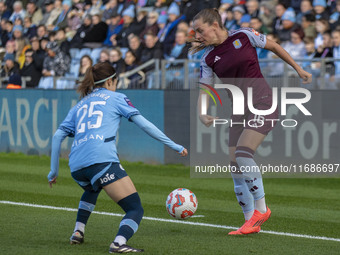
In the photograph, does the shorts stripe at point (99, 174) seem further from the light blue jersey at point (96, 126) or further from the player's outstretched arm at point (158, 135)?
the player's outstretched arm at point (158, 135)

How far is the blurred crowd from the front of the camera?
52.2ft

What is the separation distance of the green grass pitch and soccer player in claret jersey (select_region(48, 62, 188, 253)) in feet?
1.40

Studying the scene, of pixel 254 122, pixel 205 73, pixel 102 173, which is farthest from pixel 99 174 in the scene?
pixel 205 73

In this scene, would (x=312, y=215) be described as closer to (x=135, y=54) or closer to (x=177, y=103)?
(x=177, y=103)

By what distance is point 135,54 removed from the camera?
18.5 m

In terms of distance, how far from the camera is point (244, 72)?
26.6 ft

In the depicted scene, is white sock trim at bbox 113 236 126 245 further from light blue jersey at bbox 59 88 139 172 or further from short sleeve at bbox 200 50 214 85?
short sleeve at bbox 200 50 214 85

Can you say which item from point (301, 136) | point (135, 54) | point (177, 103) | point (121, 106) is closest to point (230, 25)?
point (135, 54)

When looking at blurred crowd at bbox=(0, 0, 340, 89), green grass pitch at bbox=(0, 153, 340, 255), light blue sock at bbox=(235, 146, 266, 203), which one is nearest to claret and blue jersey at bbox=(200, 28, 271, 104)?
light blue sock at bbox=(235, 146, 266, 203)

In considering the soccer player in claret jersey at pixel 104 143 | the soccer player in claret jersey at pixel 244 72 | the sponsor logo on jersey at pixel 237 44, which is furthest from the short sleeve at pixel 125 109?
the sponsor logo on jersey at pixel 237 44

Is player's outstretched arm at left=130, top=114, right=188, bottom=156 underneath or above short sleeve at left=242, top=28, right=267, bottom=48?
underneath

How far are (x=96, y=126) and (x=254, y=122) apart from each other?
1790 mm

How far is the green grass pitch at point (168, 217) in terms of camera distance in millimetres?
7445

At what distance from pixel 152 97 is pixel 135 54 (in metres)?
2.76
